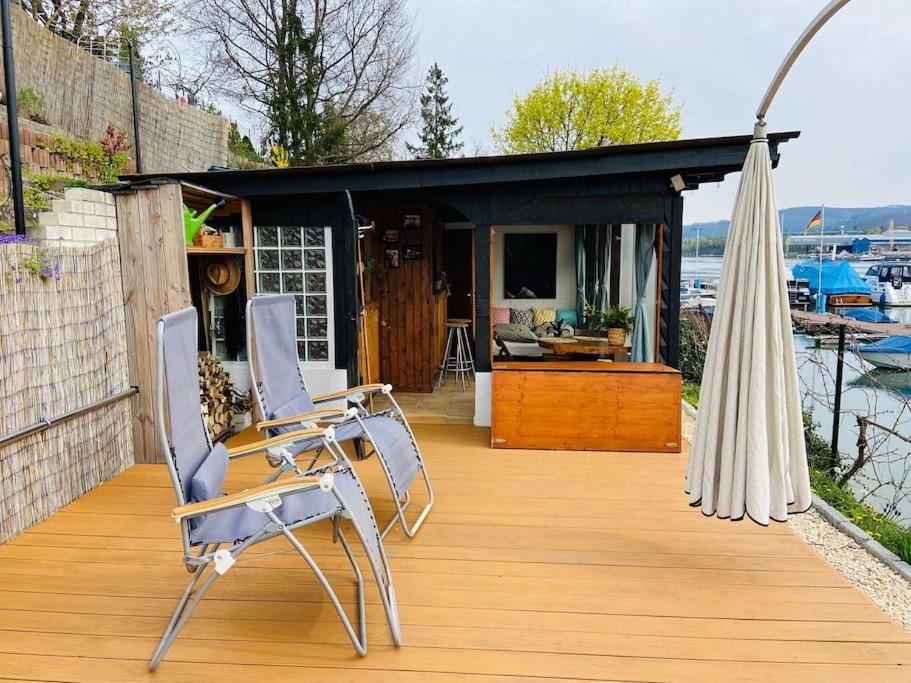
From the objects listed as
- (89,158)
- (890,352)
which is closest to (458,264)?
(89,158)

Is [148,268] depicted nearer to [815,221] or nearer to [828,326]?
[828,326]

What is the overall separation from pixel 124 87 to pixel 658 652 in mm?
11098

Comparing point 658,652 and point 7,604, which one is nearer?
point 658,652

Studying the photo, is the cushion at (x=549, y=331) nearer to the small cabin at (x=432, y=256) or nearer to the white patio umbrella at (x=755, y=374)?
the small cabin at (x=432, y=256)

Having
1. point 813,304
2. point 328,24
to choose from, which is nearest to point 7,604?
point 328,24

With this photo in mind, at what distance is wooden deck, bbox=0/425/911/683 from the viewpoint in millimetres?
2137

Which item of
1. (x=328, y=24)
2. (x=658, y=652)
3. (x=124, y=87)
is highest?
(x=328, y=24)

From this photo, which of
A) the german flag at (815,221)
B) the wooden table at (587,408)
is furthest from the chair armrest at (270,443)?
the german flag at (815,221)

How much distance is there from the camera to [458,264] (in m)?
9.41

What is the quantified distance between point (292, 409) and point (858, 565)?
10.8ft

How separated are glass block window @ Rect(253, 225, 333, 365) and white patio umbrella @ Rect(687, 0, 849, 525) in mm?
3792

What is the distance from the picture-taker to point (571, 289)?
8320mm

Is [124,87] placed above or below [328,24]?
below

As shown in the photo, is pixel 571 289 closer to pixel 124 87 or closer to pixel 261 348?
pixel 261 348
